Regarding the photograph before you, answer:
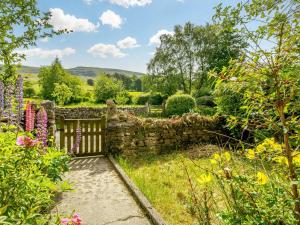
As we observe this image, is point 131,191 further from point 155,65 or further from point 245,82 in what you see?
point 155,65

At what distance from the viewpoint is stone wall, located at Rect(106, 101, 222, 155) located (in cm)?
888

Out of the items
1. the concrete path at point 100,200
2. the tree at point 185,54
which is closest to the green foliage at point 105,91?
the tree at point 185,54

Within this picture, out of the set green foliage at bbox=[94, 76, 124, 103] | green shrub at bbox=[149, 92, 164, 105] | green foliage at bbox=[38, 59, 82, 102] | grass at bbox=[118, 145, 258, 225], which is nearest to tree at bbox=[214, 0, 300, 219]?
grass at bbox=[118, 145, 258, 225]

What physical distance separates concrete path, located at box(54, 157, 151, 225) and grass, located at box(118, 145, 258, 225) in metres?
0.42

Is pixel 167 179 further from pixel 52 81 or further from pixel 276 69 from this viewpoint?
pixel 52 81

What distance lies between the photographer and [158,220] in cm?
398

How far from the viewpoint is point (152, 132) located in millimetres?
9617

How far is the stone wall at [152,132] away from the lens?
888cm

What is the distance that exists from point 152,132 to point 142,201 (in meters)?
4.98

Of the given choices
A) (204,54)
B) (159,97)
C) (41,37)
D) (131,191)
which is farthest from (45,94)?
(131,191)

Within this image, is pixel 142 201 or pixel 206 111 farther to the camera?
pixel 206 111

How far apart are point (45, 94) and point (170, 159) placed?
124 ft

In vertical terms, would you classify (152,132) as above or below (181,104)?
below

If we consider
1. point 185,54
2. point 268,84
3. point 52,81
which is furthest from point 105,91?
point 268,84
